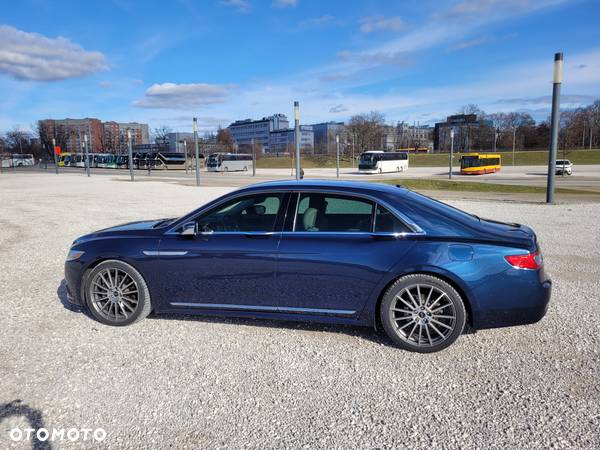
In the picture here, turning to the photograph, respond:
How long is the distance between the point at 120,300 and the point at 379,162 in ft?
167

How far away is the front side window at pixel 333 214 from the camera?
4.04 metres

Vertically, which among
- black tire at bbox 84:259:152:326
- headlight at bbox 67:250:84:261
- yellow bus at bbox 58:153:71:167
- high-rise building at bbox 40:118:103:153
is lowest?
black tire at bbox 84:259:152:326

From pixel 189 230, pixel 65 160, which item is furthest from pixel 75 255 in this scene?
pixel 65 160

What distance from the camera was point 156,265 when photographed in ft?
14.1

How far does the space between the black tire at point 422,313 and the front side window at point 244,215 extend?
4.41ft

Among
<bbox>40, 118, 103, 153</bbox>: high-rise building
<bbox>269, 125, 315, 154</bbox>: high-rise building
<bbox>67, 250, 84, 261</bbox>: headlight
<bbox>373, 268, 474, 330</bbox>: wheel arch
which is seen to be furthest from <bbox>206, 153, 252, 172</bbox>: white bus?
<bbox>269, 125, 315, 154</bbox>: high-rise building

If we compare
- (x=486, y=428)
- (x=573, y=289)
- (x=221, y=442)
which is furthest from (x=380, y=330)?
(x=573, y=289)

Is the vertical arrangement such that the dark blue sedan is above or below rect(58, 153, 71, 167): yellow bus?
below

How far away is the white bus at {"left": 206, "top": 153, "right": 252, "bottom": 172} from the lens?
190 ft

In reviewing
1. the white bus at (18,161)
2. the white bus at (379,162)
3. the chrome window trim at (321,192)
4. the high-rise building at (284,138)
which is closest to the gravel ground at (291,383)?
the chrome window trim at (321,192)

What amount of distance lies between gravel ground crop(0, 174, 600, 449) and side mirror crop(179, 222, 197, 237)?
3.24ft

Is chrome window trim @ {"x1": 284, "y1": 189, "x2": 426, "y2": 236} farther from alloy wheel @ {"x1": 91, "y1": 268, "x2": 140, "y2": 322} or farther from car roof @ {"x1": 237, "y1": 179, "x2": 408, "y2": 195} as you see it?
alloy wheel @ {"x1": 91, "y1": 268, "x2": 140, "y2": 322}

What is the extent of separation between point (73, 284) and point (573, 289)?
6067mm

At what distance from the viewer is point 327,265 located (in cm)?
389
